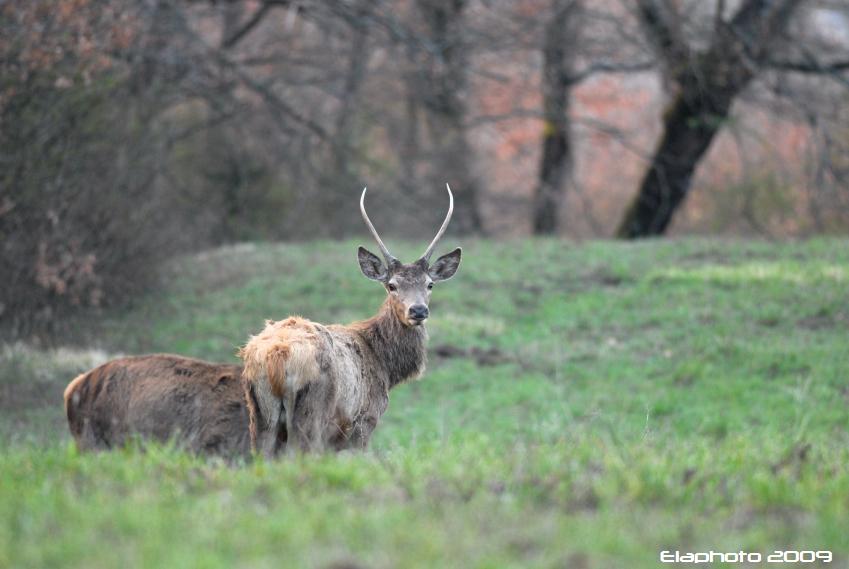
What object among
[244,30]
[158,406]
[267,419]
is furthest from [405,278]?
[244,30]

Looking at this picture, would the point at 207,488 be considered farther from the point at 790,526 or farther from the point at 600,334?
the point at 600,334

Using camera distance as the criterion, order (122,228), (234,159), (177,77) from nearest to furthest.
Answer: (122,228) < (177,77) < (234,159)

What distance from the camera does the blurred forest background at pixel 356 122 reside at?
14.7m

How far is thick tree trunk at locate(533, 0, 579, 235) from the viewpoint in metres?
23.6

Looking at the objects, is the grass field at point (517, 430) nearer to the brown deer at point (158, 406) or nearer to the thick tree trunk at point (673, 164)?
the brown deer at point (158, 406)

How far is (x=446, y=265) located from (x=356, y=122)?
20182 mm

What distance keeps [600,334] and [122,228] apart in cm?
690

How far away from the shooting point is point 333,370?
7.79 m

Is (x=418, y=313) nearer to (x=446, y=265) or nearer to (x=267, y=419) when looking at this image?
(x=446, y=265)

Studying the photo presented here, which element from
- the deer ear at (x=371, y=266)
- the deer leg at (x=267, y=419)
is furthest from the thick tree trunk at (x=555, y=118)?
the deer leg at (x=267, y=419)

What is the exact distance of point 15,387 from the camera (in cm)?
1270

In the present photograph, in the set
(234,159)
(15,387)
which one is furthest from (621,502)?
(234,159)

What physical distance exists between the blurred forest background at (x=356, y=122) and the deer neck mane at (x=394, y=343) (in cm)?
559

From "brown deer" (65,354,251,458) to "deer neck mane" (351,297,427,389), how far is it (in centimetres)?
107
